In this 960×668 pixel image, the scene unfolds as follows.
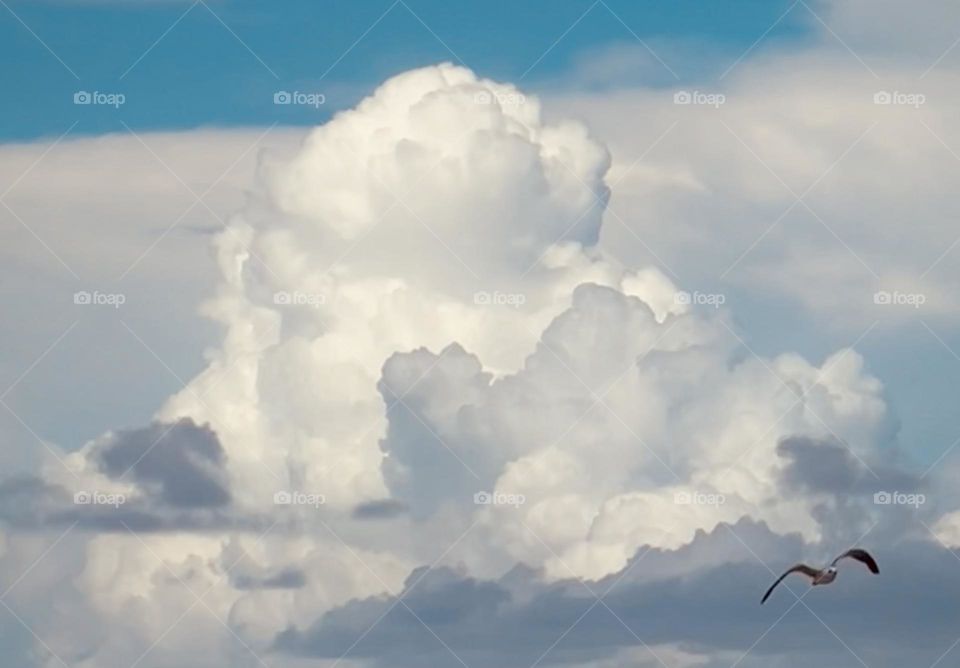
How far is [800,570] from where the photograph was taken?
623 ft

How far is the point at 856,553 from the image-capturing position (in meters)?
185

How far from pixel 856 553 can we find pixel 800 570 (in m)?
6.31
